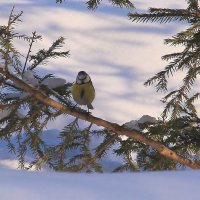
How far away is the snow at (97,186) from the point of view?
1202mm

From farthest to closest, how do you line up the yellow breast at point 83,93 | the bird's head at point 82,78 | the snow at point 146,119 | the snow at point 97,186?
the snow at point 146,119 → the bird's head at point 82,78 → the yellow breast at point 83,93 → the snow at point 97,186

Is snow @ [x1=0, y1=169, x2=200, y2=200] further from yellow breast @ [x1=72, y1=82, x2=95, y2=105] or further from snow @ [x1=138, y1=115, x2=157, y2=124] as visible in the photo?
snow @ [x1=138, y1=115, x2=157, y2=124]

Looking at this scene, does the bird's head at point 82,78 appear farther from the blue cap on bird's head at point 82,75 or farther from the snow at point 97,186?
the snow at point 97,186

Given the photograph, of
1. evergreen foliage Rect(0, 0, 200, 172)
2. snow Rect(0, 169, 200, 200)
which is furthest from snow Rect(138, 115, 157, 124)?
snow Rect(0, 169, 200, 200)

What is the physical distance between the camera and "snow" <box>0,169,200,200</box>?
120cm

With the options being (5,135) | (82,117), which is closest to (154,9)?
(82,117)

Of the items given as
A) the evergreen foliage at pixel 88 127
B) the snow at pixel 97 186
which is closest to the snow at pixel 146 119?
the evergreen foliage at pixel 88 127

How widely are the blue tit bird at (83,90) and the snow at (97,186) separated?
2546 mm

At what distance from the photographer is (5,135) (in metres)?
4.07

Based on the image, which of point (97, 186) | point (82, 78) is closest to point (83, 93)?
point (82, 78)

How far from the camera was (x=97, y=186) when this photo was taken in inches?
51.1

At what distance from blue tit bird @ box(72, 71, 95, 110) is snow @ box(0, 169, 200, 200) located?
8.35ft

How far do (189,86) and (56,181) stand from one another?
330cm

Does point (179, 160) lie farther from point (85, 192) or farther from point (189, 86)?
point (85, 192)
